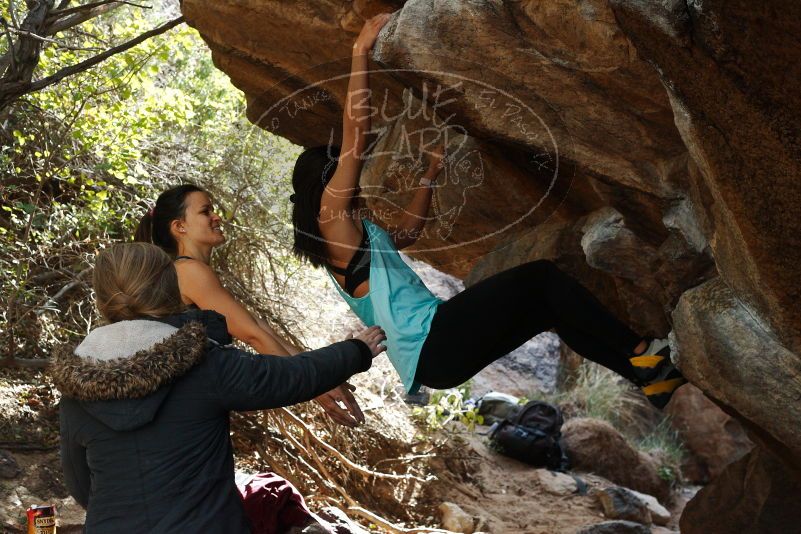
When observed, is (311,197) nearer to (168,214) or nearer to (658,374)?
(168,214)

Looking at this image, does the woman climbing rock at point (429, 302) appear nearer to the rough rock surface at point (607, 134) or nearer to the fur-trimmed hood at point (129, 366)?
the rough rock surface at point (607, 134)

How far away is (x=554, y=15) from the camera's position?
340cm

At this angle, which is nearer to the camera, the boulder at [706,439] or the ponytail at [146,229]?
the ponytail at [146,229]

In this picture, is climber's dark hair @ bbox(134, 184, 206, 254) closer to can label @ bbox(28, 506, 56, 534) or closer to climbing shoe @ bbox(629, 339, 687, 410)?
can label @ bbox(28, 506, 56, 534)

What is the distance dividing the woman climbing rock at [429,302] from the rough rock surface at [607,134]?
327 millimetres

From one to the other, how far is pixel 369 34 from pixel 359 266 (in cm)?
101

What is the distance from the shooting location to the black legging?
3432 mm

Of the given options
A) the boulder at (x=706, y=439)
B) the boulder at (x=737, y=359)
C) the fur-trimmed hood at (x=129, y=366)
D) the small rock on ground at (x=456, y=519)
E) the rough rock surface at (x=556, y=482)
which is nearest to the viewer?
the fur-trimmed hood at (x=129, y=366)

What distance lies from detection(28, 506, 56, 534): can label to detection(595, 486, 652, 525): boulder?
613 centimetres

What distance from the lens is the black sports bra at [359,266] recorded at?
3600 millimetres

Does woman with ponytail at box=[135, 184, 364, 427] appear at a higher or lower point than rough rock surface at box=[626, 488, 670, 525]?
higher

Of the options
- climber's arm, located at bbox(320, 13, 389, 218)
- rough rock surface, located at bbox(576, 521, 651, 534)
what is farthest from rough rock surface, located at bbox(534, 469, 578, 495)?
climber's arm, located at bbox(320, 13, 389, 218)

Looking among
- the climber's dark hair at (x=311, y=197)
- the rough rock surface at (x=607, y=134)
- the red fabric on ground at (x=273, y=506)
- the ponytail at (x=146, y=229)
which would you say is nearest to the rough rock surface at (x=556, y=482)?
the rough rock surface at (x=607, y=134)

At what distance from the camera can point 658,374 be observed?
3615mm
